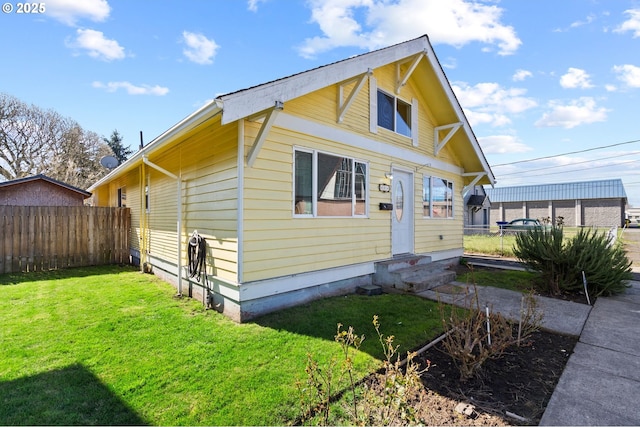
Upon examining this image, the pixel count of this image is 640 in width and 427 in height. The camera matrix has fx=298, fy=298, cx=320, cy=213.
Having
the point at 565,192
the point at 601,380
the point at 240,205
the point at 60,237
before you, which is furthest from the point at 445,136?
the point at 565,192

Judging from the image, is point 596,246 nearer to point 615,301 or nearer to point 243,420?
point 615,301

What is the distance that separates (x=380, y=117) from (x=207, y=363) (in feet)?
20.5

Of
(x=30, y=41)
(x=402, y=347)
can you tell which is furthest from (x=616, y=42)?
(x=30, y=41)

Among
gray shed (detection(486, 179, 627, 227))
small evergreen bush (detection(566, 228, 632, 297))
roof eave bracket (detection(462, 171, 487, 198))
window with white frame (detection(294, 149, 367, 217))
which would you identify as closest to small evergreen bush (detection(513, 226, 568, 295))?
small evergreen bush (detection(566, 228, 632, 297))

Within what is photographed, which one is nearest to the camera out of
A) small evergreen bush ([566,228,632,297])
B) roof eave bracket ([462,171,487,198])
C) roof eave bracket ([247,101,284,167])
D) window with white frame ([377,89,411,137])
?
roof eave bracket ([247,101,284,167])

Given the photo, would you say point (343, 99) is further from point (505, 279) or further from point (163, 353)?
point (505, 279)

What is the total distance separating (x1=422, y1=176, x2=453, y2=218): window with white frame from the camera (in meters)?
8.70

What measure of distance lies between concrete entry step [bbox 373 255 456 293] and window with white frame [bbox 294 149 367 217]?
142 centimetres

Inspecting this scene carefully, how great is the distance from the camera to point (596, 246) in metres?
6.14

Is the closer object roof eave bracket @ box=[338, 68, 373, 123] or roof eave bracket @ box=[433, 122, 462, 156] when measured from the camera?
roof eave bracket @ box=[338, 68, 373, 123]

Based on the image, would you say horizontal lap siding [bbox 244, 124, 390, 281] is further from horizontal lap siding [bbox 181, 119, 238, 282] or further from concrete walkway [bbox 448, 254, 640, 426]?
concrete walkway [bbox 448, 254, 640, 426]

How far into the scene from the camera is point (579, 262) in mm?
6043

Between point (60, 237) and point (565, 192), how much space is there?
41478mm

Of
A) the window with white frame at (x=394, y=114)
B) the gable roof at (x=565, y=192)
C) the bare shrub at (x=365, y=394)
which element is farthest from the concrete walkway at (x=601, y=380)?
the gable roof at (x=565, y=192)
